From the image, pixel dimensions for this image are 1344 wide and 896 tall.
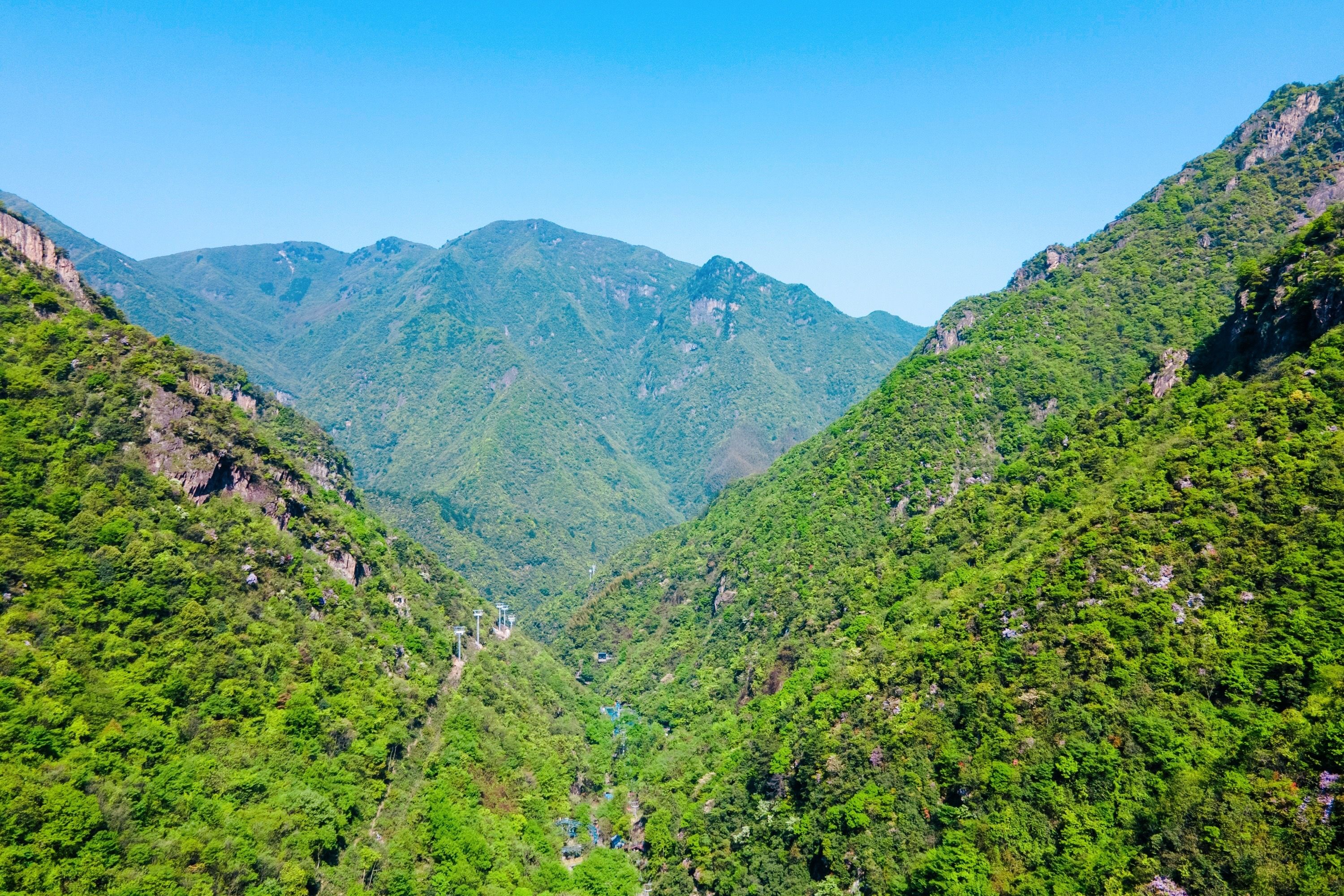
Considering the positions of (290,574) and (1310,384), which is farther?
(290,574)

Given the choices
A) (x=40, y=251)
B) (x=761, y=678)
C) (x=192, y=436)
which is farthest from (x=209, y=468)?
(x=761, y=678)

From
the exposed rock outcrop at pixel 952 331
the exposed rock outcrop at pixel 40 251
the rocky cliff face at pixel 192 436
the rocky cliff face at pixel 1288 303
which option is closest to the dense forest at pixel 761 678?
the rocky cliff face at pixel 1288 303

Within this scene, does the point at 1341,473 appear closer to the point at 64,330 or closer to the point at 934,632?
the point at 934,632

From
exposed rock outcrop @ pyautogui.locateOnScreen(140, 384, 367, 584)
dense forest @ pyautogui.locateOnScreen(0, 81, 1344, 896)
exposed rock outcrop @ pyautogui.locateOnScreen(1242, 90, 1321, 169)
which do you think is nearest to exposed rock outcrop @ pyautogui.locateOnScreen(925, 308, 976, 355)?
dense forest @ pyautogui.locateOnScreen(0, 81, 1344, 896)

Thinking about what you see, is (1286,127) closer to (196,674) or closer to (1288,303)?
(1288,303)

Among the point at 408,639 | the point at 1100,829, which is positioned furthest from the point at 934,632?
the point at 408,639

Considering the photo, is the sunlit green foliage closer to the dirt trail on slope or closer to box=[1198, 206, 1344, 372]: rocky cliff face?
the dirt trail on slope
